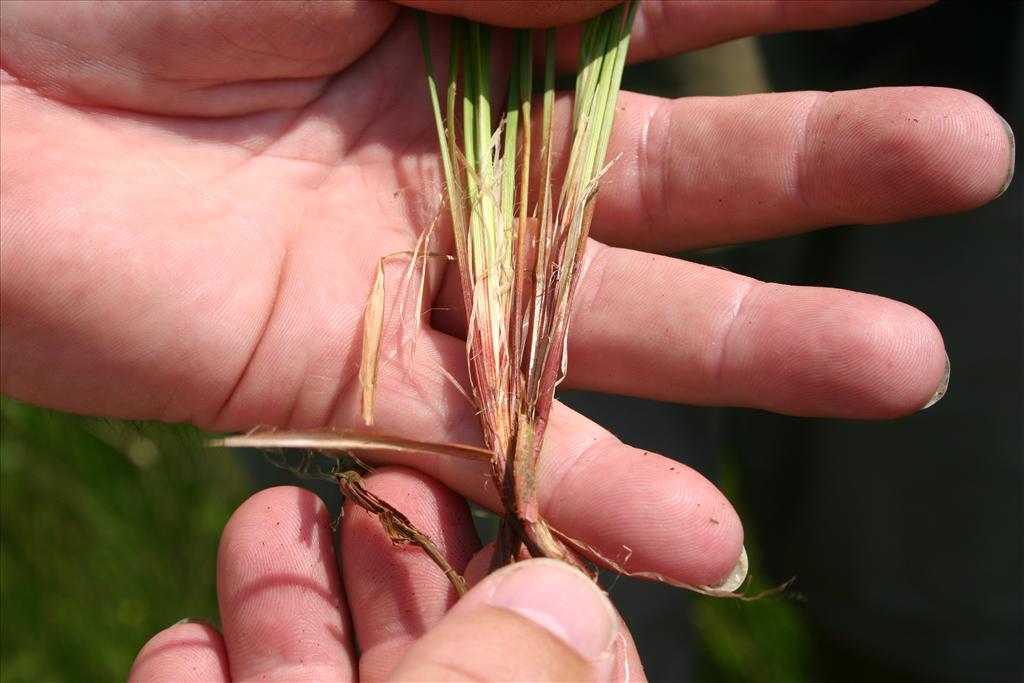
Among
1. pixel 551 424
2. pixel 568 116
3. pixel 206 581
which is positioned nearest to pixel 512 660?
pixel 551 424

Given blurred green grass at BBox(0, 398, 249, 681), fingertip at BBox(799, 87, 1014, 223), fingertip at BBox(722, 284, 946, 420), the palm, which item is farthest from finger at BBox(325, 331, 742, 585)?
blurred green grass at BBox(0, 398, 249, 681)

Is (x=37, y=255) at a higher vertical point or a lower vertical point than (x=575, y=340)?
higher

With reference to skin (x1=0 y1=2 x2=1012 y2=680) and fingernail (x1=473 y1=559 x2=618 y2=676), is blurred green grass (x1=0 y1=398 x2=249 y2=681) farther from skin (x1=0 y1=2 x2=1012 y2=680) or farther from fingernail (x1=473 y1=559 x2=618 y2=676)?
fingernail (x1=473 y1=559 x2=618 y2=676)

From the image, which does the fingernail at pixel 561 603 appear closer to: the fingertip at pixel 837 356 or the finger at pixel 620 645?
the finger at pixel 620 645

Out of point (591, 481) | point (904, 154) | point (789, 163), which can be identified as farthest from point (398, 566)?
point (904, 154)

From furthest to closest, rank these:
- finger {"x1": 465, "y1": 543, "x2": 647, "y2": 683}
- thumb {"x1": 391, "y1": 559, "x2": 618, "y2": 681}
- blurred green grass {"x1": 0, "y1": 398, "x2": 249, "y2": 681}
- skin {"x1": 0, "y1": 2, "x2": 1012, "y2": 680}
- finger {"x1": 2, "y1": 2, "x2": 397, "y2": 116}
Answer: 1. blurred green grass {"x1": 0, "y1": 398, "x2": 249, "y2": 681}
2. finger {"x1": 2, "y1": 2, "x2": 397, "y2": 116}
3. skin {"x1": 0, "y1": 2, "x2": 1012, "y2": 680}
4. finger {"x1": 465, "y1": 543, "x2": 647, "y2": 683}
5. thumb {"x1": 391, "y1": 559, "x2": 618, "y2": 681}

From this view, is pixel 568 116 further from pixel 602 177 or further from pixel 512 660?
pixel 512 660
